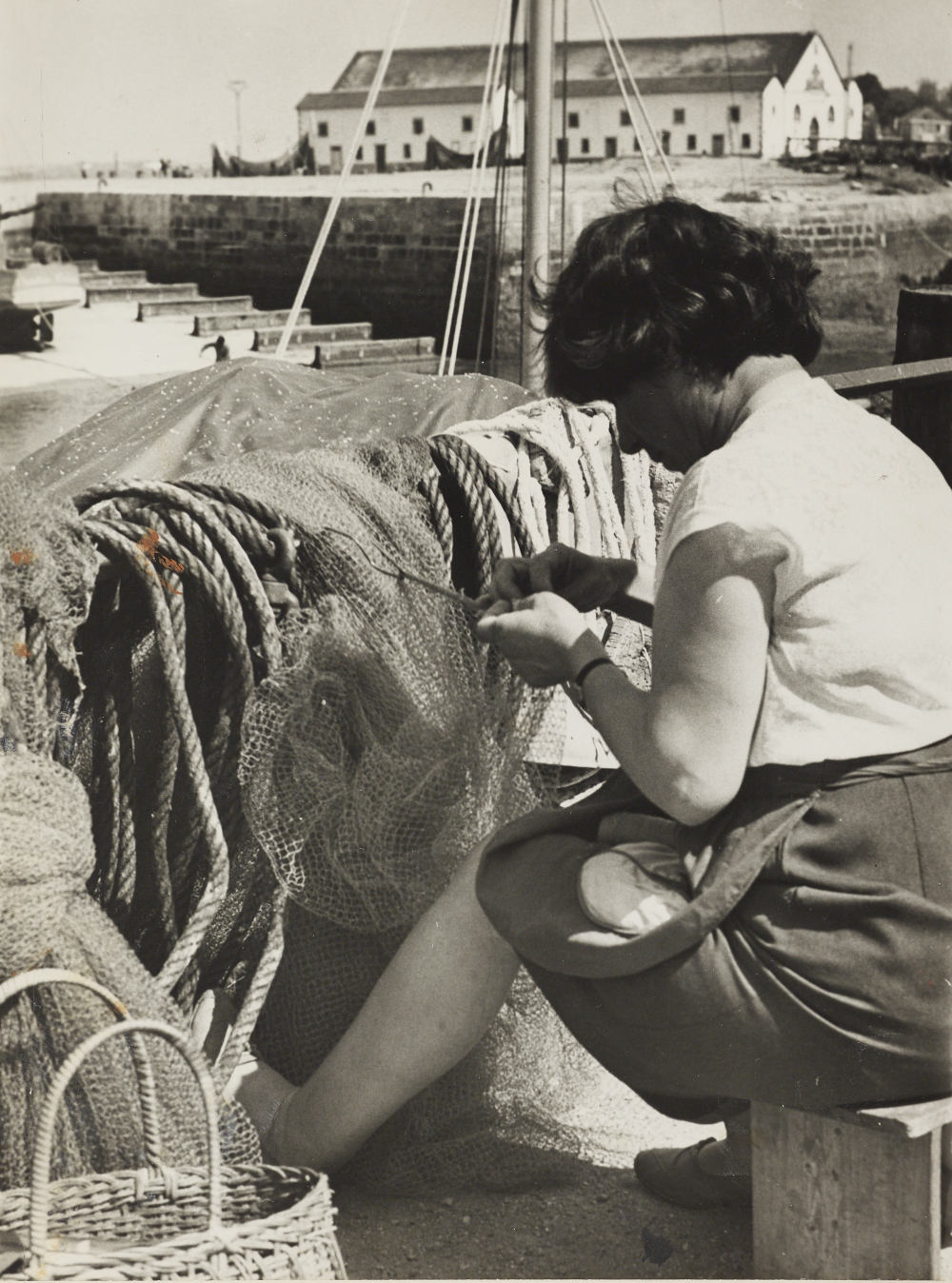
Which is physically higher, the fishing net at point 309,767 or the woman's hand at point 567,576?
the woman's hand at point 567,576

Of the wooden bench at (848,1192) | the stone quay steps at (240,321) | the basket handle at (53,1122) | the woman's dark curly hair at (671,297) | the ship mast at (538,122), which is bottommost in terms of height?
the wooden bench at (848,1192)

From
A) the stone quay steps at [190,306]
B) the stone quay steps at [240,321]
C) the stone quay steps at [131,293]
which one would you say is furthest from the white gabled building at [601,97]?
the stone quay steps at [131,293]

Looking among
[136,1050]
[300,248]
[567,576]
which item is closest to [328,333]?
[300,248]

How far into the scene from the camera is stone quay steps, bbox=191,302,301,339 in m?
13.8

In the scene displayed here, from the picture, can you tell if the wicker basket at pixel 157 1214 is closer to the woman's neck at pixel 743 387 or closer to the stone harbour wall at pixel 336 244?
the woman's neck at pixel 743 387

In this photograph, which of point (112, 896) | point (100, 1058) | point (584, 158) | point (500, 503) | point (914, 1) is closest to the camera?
point (100, 1058)

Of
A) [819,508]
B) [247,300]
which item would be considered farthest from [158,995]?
[247,300]

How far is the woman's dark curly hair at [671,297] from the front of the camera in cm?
182

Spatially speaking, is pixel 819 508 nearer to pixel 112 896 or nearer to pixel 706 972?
pixel 706 972

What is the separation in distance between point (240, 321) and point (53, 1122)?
1294 cm

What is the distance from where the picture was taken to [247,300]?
14.4 metres

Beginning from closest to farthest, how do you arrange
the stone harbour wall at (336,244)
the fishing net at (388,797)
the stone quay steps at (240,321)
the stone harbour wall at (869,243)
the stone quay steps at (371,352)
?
the fishing net at (388,797) < the stone harbour wall at (336,244) < the stone quay steps at (240,321) < the stone quay steps at (371,352) < the stone harbour wall at (869,243)

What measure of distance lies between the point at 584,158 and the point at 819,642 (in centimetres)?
1238

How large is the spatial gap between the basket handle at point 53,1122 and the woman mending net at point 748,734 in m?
0.42
